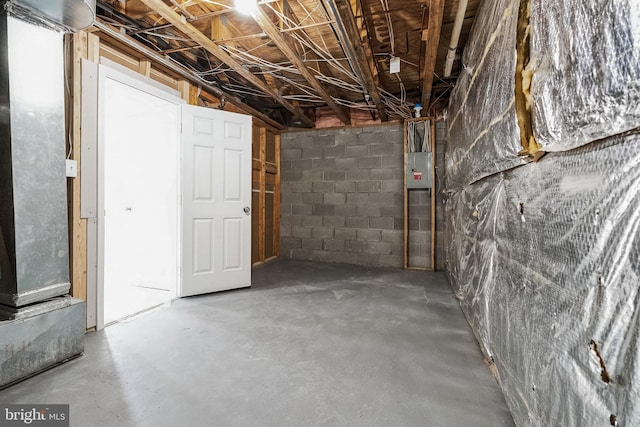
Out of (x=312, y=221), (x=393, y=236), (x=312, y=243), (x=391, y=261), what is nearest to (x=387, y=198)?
(x=393, y=236)

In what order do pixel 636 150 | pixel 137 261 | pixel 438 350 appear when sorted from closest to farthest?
pixel 636 150
pixel 438 350
pixel 137 261

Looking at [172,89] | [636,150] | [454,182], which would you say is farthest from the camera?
[454,182]

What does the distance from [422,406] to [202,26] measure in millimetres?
3228

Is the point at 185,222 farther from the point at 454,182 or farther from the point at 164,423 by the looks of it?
the point at 454,182

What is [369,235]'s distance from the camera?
4441 mm

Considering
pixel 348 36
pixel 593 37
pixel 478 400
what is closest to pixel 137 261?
pixel 348 36

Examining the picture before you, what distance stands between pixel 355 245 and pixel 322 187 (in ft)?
3.49

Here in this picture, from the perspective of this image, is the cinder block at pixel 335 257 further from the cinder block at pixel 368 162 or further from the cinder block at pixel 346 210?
the cinder block at pixel 368 162

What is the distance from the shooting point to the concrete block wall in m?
4.31

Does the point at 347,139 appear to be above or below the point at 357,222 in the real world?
above

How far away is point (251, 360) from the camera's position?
1.75m

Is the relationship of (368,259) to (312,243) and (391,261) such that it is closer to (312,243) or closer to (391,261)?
(391,261)

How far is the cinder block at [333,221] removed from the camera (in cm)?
459

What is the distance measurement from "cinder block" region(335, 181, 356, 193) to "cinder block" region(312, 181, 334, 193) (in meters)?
0.10
